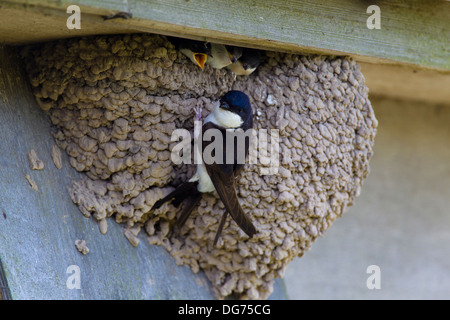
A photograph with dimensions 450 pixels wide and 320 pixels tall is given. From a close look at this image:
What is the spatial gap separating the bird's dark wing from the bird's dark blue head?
0.71 feet

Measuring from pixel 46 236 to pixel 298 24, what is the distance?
111cm

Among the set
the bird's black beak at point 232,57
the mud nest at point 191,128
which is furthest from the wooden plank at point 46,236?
the bird's black beak at point 232,57

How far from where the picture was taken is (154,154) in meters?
2.76

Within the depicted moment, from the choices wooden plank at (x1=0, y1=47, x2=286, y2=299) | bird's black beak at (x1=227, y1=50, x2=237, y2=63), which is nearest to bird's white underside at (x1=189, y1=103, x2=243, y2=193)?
bird's black beak at (x1=227, y1=50, x2=237, y2=63)

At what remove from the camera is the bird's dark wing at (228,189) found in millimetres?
2717

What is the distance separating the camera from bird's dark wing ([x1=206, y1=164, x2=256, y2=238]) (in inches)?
107

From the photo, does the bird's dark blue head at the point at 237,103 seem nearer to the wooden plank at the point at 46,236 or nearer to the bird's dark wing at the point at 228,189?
the bird's dark wing at the point at 228,189

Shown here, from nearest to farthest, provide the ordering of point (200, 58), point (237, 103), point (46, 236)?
point (46, 236) < point (200, 58) < point (237, 103)

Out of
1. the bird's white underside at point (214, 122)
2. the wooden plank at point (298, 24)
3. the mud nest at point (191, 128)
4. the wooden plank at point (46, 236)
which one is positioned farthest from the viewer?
the bird's white underside at point (214, 122)

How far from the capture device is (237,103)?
2799 millimetres

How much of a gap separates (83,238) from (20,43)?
75cm

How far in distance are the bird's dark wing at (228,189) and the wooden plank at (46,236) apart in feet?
1.21

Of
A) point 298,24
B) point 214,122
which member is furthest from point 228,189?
point 298,24

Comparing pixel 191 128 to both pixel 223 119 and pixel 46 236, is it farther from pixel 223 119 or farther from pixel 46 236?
pixel 46 236
